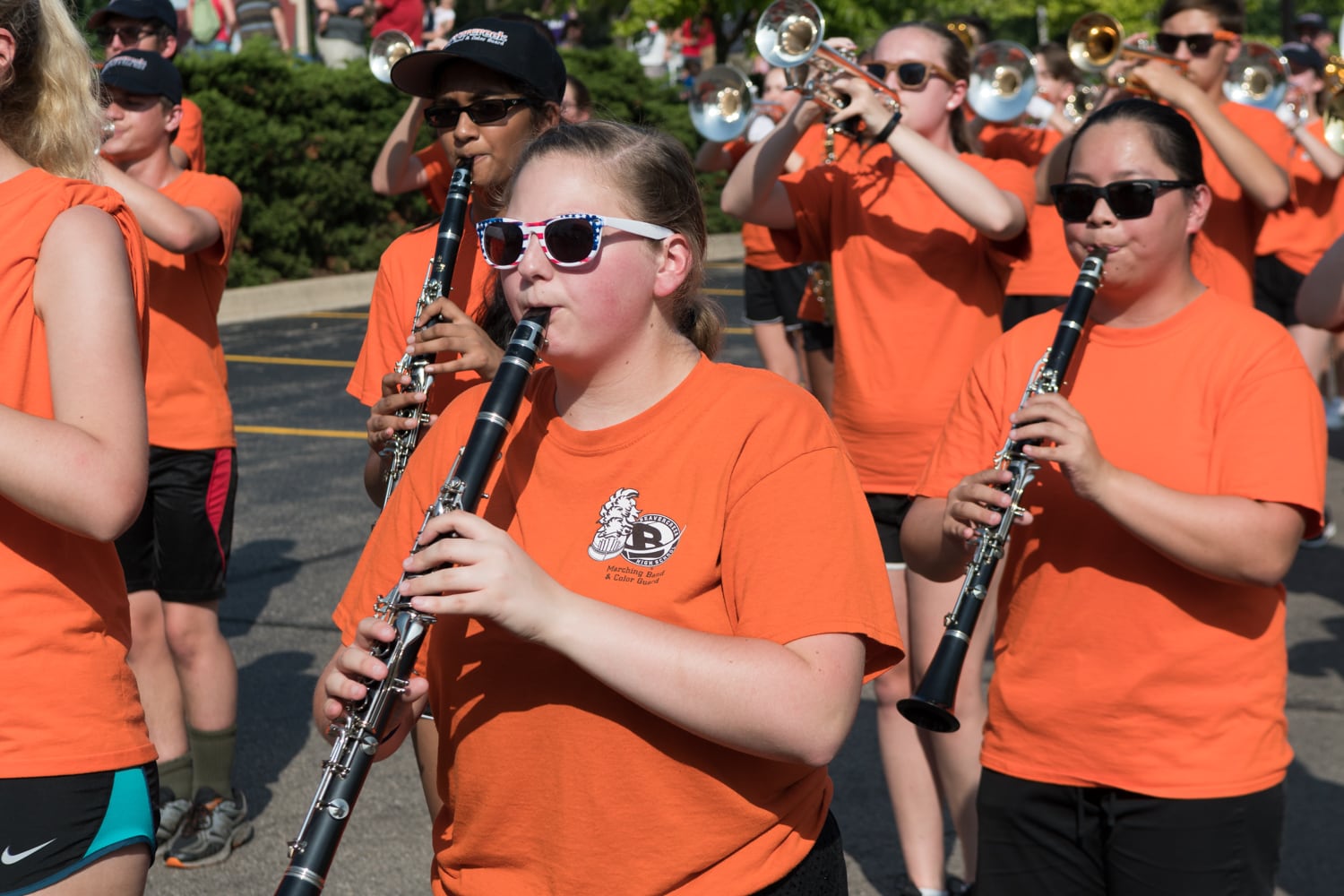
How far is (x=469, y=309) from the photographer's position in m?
3.52

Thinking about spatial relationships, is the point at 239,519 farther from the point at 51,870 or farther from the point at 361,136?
the point at 361,136

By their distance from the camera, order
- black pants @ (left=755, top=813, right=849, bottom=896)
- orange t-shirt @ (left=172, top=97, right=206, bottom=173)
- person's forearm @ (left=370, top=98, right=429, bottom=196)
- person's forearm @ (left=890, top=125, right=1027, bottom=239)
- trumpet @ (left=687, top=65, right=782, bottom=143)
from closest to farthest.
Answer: black pants @ (left=755, top=813, right=849, bottom=896), person's forearm @ (left=890, top=125, right=1027, bottom=239), person's forearm @ (left=370, top=98, right=429, bottom=196), orange t-shirt @ (left=172, top=97, right=206, bottom=173), trumpet @ (left=687, top=65, right=782, bottom=143)

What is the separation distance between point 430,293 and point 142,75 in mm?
1735

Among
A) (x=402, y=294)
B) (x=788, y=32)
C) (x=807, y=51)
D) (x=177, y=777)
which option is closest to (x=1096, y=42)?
(x=788, y=32)

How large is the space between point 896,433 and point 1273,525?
1601 millimetres

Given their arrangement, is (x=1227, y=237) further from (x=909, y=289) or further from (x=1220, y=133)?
(x=909, y=289)

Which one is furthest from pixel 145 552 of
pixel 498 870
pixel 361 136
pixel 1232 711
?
pixel 361 136

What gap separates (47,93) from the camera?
2.45m

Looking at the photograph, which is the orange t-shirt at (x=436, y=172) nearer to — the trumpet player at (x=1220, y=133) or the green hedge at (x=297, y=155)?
the trumpet player at (x=1220, y=133)

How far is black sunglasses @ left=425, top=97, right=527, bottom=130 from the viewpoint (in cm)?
336

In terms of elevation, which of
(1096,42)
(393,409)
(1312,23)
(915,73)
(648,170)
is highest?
(648,170)

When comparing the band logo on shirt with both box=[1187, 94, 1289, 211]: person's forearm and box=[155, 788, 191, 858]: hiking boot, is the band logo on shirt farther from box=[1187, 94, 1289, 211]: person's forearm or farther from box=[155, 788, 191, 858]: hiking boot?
box=[1187, 94, 1289, 211]: person's forearm

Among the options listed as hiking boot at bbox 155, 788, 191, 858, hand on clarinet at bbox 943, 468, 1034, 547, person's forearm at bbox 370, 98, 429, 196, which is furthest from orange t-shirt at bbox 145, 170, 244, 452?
hand on clarinet at bbox 943, 468, 1034, 547

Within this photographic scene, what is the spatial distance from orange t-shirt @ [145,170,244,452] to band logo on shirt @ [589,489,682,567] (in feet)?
8.64
